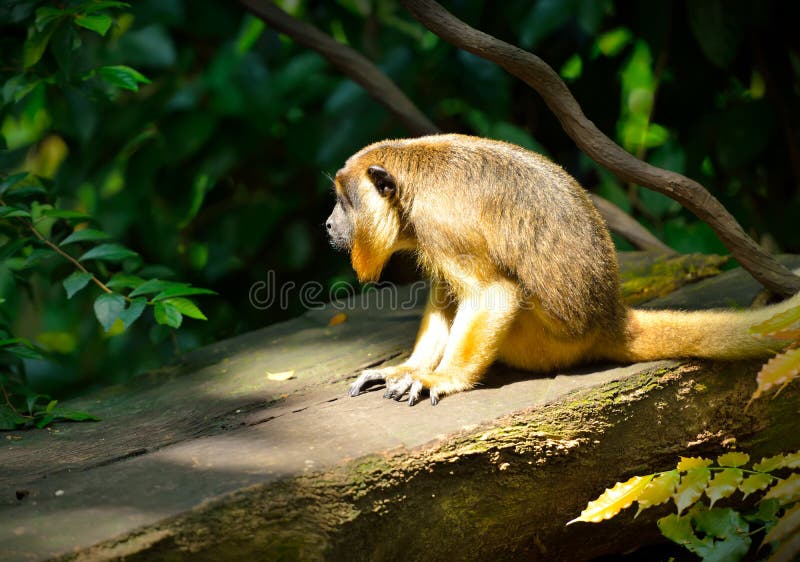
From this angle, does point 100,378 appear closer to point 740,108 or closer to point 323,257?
point 323,257

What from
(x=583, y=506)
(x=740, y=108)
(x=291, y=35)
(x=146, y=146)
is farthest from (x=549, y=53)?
(x=583, y=506)

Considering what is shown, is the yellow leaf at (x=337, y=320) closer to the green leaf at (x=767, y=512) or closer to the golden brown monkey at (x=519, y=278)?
the golden brown monkey at (x=519, y=278)

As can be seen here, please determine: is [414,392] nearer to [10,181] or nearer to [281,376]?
[281,376]

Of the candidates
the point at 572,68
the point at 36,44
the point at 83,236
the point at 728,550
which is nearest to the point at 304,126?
the point at 572,68

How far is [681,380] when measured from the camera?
11.0 ft

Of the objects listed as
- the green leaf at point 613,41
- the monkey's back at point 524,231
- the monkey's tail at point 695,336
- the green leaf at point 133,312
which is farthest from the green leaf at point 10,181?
the green leaf at point 613,41

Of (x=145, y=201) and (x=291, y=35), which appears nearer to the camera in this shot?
(x=291, y=35)

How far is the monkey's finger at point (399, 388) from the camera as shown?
3402 millimetres

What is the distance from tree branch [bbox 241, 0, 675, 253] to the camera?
5.20 m

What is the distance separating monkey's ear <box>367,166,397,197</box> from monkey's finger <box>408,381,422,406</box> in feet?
2.97

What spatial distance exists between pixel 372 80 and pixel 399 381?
2.57m

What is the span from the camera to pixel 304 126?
20.1ft

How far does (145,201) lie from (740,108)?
4577 millimetres

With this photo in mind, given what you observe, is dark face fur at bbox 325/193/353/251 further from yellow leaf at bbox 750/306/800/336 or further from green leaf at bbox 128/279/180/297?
yellow leaf at bbox 750/306/800/336
